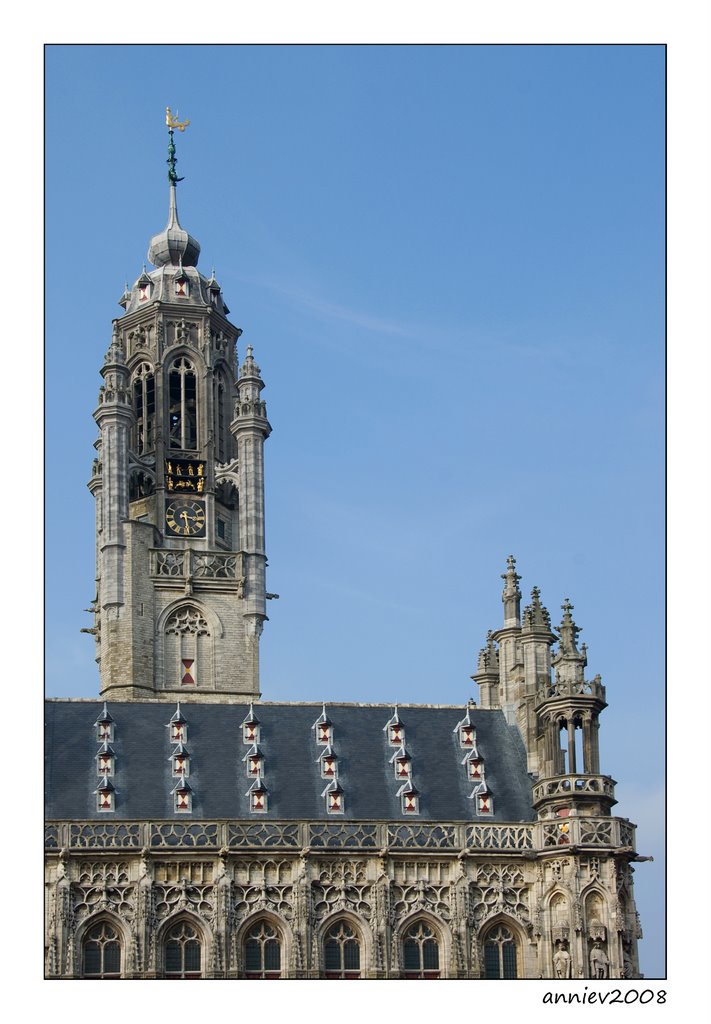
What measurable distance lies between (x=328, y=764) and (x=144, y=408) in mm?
37371

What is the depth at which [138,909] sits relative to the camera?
76.8m

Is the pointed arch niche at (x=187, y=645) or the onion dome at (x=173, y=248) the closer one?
the pointed arch niche at (x=187, y=645)

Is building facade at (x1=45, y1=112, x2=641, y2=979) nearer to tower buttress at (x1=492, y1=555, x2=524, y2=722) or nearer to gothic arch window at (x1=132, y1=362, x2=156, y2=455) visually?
tower buttress at (x1=492, y1=555, x2=524, y2=722)

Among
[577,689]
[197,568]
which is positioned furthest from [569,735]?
[197,568]

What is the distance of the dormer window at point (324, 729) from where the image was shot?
83.4m

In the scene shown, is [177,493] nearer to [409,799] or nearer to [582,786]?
[409,799]

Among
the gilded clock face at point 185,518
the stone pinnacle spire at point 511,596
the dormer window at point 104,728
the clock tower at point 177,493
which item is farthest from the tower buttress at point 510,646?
the gilded clock face at point 185,518

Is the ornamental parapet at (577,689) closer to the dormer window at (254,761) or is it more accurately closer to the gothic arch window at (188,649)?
the dormer window at (254,761)

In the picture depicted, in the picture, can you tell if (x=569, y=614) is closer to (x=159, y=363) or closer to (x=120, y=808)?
(x=120, y=808)

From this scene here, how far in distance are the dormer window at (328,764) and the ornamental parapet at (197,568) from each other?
28300 mm

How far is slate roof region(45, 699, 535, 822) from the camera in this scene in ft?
263

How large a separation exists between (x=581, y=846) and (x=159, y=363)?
148ft

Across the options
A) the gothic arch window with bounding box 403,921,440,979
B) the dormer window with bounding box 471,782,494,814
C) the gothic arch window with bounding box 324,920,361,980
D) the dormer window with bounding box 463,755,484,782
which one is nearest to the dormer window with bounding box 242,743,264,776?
the gothic arch window with bounding box 324,920,361,980

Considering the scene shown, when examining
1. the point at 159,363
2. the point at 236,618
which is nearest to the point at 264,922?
the point at 236,618
